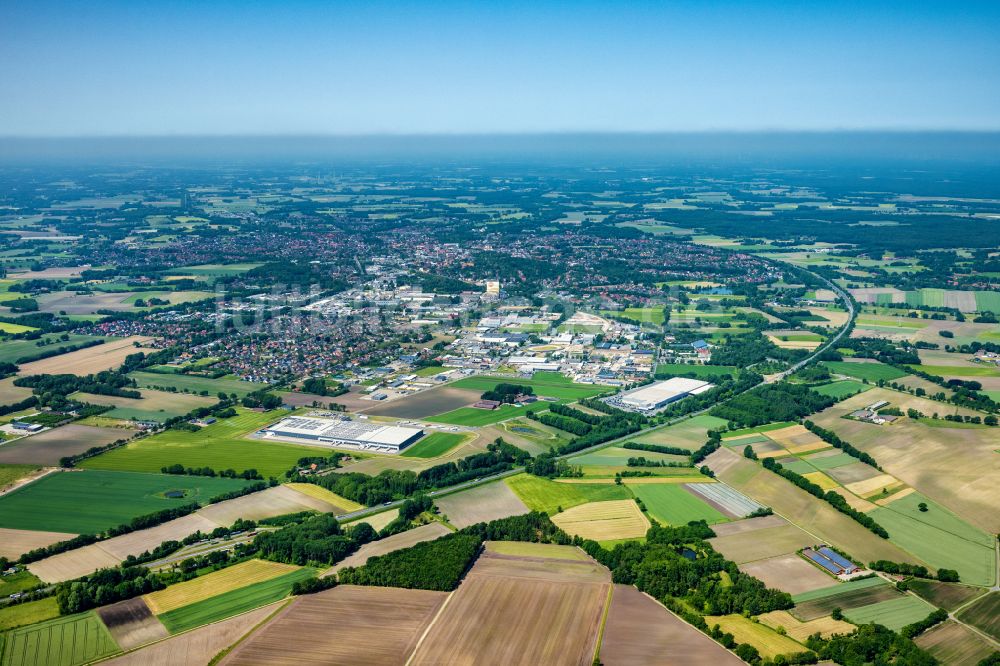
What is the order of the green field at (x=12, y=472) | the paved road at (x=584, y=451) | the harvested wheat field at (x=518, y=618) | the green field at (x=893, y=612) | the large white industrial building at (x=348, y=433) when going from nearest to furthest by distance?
the harvested wheat field at (x=518, y=618) → the green field at (x=893, y=612) → the paved road at (x=584, y=451) → the green field at (x=12, y=472) → the large white industrial building at (x=348, y=433)

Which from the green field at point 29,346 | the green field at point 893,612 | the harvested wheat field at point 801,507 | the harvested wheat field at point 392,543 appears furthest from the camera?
the green field at point 29,346

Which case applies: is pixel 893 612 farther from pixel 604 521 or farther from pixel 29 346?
pixel 29 346

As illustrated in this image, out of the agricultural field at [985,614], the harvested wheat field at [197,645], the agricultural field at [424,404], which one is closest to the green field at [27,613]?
the harvested wheat field at [197,645]

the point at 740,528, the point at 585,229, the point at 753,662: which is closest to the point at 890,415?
the point at 740,528

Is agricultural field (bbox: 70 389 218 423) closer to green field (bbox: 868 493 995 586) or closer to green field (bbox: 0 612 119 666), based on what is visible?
green field (bbox: 0 612 119 666)

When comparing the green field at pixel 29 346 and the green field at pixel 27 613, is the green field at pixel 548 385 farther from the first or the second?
→ the green field at pixel 29 346

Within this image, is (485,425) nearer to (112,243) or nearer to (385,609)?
(385,609)

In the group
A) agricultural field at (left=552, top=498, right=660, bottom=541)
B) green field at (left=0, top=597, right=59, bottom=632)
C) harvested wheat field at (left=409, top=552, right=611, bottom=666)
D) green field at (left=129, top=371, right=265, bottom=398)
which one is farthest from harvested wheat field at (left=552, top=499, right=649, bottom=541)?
green field at (left=129, top=371, right=265, bottom=398)
